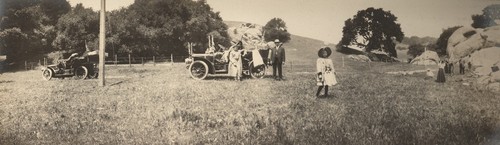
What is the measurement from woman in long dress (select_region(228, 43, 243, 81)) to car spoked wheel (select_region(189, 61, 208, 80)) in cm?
50

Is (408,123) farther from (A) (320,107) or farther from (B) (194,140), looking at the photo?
(B) (194,140)

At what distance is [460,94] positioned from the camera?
5449 mm

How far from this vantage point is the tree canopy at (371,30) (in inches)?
193

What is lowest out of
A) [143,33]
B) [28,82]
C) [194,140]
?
[194,140]

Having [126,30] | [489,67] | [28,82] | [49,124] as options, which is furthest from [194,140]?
[126,30]

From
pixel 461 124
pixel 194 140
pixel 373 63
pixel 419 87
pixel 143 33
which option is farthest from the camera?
pixel 143 33

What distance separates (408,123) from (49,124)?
11.3 ft

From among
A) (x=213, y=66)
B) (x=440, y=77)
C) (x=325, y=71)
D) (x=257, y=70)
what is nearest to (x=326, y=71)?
(x=325, y=71)

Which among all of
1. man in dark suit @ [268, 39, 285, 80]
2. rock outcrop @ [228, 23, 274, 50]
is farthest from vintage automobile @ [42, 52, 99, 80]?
man in dark suit @ [268, 39, 285, 80]

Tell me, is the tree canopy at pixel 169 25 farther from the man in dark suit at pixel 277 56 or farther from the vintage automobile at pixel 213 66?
the man in dark suit at pixel 277 56

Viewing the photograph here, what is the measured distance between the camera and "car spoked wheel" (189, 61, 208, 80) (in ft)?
25.9

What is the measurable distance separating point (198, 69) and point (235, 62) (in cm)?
76

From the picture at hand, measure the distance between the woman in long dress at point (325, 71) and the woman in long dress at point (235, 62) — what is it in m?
2.12

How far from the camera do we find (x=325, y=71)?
18.4 feet
